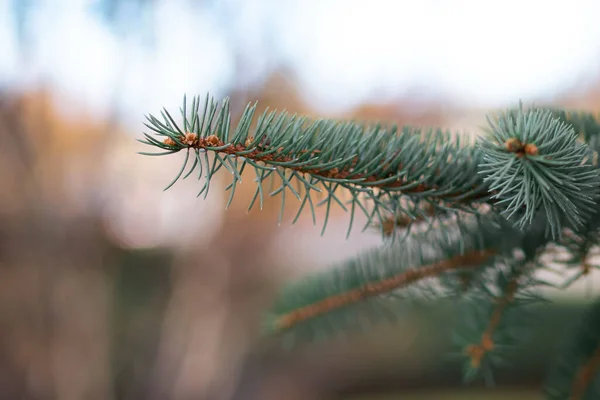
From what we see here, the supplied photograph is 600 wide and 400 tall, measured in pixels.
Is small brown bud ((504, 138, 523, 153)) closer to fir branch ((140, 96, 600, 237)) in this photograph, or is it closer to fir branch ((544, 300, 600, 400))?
fir branch ((140, 96, 600, 237))

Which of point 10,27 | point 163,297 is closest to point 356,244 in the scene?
point 163,297

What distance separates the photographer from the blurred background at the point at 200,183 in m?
0.93

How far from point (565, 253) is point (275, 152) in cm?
15

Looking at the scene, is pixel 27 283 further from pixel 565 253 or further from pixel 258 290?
pixel 565 253

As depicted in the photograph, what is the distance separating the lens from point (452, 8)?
131 cm

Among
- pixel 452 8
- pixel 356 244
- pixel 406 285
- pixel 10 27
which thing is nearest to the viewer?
pixel 406 285

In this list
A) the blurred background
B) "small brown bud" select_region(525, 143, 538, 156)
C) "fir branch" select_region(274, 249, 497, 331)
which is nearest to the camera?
"small brown bud" select_region(525, 143, 538, 156)

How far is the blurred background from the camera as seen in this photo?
36.6 inches

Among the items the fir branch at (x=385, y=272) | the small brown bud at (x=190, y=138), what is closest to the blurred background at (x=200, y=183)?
the fir branch at (x=385, y=272)

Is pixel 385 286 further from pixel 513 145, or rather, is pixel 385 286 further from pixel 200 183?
pixel 200 183

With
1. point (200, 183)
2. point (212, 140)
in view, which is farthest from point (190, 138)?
point (200, 183)

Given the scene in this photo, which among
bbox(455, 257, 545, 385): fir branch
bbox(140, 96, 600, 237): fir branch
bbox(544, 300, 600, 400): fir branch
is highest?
bbox(140, 96, 600, 237): fir branch

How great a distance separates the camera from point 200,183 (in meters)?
1.13

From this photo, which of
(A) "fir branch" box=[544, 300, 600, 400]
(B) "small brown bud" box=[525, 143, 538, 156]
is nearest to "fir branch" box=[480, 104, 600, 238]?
(B) "small brown bud" box=[525, 143, 538, 156]
